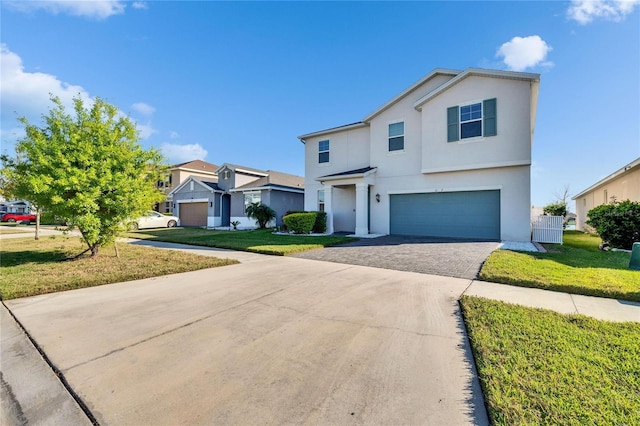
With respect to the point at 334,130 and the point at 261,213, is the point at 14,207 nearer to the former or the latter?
the point at 261,213

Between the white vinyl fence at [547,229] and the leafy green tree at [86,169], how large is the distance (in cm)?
1461

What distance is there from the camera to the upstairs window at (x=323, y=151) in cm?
1669

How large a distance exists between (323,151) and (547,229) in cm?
1173

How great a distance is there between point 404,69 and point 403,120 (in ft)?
10.8

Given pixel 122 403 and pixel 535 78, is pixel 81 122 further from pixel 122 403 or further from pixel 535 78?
pixel 535 78

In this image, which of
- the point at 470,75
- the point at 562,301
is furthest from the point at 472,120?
the point at 562,301

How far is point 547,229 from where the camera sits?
1123 centimetres

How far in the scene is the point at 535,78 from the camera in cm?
1042

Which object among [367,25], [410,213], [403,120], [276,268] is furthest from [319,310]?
[367,25]

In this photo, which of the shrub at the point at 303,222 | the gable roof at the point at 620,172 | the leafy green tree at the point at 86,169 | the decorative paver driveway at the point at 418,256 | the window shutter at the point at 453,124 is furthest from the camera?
the shrub at the point at 303,222

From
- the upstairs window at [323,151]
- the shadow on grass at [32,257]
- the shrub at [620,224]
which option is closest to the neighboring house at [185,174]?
the upstairs window at [323,151]

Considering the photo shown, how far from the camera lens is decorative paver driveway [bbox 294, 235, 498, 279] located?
6630mm

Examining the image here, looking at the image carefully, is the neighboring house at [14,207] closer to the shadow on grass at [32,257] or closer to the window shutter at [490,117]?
the shadow on grass at [32,257]

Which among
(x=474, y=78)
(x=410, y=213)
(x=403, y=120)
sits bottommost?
(x=410, y=213)
